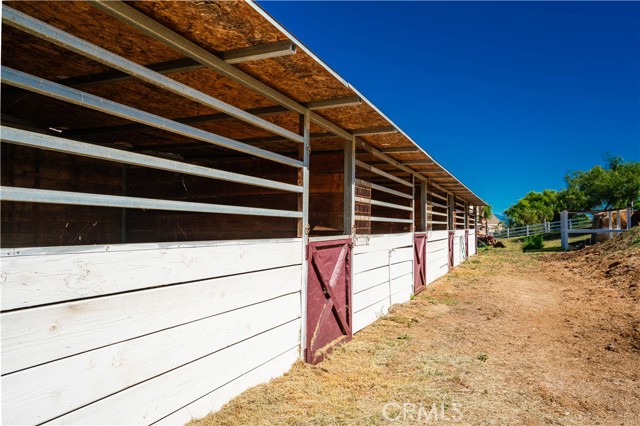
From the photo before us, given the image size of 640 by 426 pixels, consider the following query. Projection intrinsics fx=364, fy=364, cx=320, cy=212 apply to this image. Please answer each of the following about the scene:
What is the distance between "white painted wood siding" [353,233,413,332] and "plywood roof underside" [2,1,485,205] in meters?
1.84

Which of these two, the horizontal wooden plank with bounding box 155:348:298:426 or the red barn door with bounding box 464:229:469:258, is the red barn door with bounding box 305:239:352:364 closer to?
the horizontal wooden plank with bounding box 155:348:298:426

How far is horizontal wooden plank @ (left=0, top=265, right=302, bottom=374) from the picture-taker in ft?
5.73

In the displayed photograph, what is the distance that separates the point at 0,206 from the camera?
458cm

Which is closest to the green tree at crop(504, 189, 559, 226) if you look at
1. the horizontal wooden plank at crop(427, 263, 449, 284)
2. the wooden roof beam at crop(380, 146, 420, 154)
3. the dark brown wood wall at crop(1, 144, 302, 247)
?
the horizontal wooden plank at crop(427, 263, 449, 284)

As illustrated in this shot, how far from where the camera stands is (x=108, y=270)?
2135 mm

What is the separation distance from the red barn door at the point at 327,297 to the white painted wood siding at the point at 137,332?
72cm

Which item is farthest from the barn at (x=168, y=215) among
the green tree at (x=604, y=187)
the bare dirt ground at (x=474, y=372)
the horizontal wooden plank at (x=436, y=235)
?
the green tree at (x=604, y=187)

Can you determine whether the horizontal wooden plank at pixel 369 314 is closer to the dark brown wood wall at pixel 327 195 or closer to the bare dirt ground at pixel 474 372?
the bare dirt ground at pixel 474 372

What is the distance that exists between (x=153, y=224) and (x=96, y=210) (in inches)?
36.5

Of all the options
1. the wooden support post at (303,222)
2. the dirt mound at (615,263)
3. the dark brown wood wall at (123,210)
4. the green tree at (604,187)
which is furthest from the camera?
the green tree at (604,187)

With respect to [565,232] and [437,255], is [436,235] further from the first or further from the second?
[565,232]

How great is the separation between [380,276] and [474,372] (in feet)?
8.40

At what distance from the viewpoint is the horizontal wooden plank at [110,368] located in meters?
1.77

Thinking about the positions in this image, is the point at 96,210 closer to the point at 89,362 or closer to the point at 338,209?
the point at 338,209
